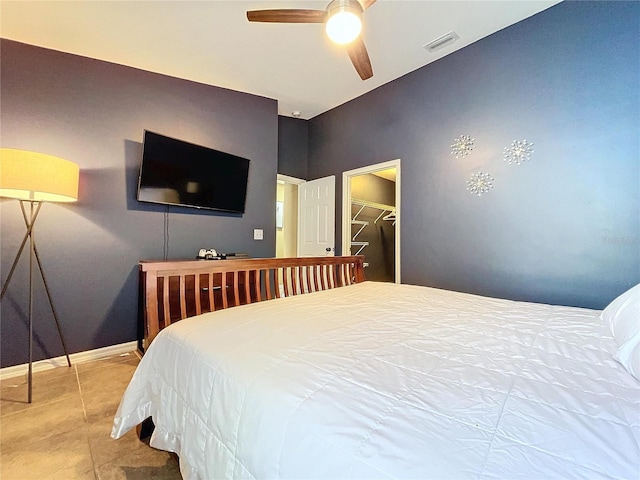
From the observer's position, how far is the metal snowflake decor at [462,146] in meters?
2.82

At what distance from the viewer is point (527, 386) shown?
71 centimetres

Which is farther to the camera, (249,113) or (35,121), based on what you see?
(249,113)

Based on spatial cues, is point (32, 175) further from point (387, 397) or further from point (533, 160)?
point (533, 160)

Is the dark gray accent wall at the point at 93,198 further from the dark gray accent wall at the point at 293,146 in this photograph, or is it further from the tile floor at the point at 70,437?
the dark gray accent wall at the point at 293,146

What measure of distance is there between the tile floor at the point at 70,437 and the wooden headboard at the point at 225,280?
1.68 feet

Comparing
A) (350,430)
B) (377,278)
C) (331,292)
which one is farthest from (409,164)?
(350,430)

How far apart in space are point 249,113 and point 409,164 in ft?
Answer: 6.99

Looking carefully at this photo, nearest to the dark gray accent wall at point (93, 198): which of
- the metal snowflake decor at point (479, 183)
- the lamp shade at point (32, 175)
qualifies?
the lamp shade at point (32, 175)

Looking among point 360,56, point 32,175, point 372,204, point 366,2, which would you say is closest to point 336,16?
point 366,2

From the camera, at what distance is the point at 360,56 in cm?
207

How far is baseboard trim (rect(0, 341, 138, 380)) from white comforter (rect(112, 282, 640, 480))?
1.86 meters

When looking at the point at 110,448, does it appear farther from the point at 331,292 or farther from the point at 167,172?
the point at 167,172

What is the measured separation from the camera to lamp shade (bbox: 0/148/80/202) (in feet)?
6.08

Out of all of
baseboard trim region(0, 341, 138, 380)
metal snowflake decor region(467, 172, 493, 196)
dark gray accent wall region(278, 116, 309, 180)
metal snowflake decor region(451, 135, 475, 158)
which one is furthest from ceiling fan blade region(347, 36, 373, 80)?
baseboard trim region(0, 341, 138, 380)
